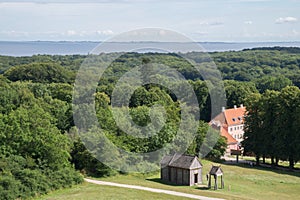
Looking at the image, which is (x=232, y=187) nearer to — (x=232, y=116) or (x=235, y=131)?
(x=232, y=116)

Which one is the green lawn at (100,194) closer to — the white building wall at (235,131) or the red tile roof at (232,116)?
the red tile roof at (232,116)

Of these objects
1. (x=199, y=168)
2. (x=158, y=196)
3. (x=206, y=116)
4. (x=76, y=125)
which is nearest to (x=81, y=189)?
(x=158, y=196)

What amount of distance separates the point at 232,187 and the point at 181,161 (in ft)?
14.5

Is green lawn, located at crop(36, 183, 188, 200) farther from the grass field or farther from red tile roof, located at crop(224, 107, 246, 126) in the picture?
red tile roof, located at crop(224, 107, 246, 126)

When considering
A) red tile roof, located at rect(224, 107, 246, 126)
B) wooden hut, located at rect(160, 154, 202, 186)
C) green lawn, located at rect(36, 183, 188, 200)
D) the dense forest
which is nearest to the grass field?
green lawn, located at rect(36, 183, 188, 200)

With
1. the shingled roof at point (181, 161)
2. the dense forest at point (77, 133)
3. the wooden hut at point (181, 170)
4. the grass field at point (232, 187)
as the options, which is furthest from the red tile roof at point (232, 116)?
the wooden hut at point (181, 170)

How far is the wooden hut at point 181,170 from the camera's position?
1331 inches

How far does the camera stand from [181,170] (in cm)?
3428

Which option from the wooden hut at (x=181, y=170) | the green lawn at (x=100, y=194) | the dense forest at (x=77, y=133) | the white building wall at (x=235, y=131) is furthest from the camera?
the white building wall at (x=235, y=131)

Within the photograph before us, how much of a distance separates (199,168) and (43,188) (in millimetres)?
12018

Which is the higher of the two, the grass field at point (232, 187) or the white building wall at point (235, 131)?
the white building wall at point (235, 131)

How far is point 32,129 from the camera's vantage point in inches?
1307

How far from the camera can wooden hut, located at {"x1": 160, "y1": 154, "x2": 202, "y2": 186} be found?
111 feet

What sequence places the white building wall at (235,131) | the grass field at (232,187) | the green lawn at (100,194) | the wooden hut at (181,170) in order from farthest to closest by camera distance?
the white building wall at (235,131), the wooden hut at (181,170), the grass field at (232,187), the green lawn at (100,194)
